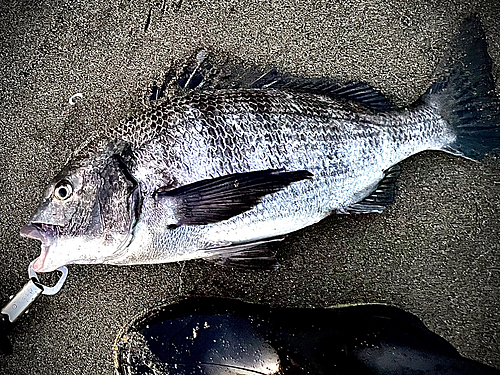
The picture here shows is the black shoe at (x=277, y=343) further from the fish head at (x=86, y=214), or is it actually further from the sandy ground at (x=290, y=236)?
the fish head at (x=86, y=214)

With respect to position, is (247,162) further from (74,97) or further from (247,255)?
(74,97)

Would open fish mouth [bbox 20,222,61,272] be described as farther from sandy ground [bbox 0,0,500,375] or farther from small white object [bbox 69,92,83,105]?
small white object [bbox 69,92,83,105]

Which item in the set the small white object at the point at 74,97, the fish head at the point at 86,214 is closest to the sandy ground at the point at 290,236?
the small white object at the point at 74,97

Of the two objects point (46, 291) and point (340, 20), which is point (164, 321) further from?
point (340, 20)

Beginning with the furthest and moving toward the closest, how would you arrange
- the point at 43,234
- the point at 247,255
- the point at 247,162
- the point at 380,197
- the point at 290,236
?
1. the point at 290,236
2. the point at 380,197
3. the point at 247,255
4. the point at 247,162
5. the point at 43,234

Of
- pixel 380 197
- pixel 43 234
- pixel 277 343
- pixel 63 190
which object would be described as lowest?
pixel 277 343

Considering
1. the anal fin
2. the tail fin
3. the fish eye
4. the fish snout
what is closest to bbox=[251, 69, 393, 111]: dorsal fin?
the tail fin

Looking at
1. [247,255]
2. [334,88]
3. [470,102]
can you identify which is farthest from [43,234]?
[470,102]
